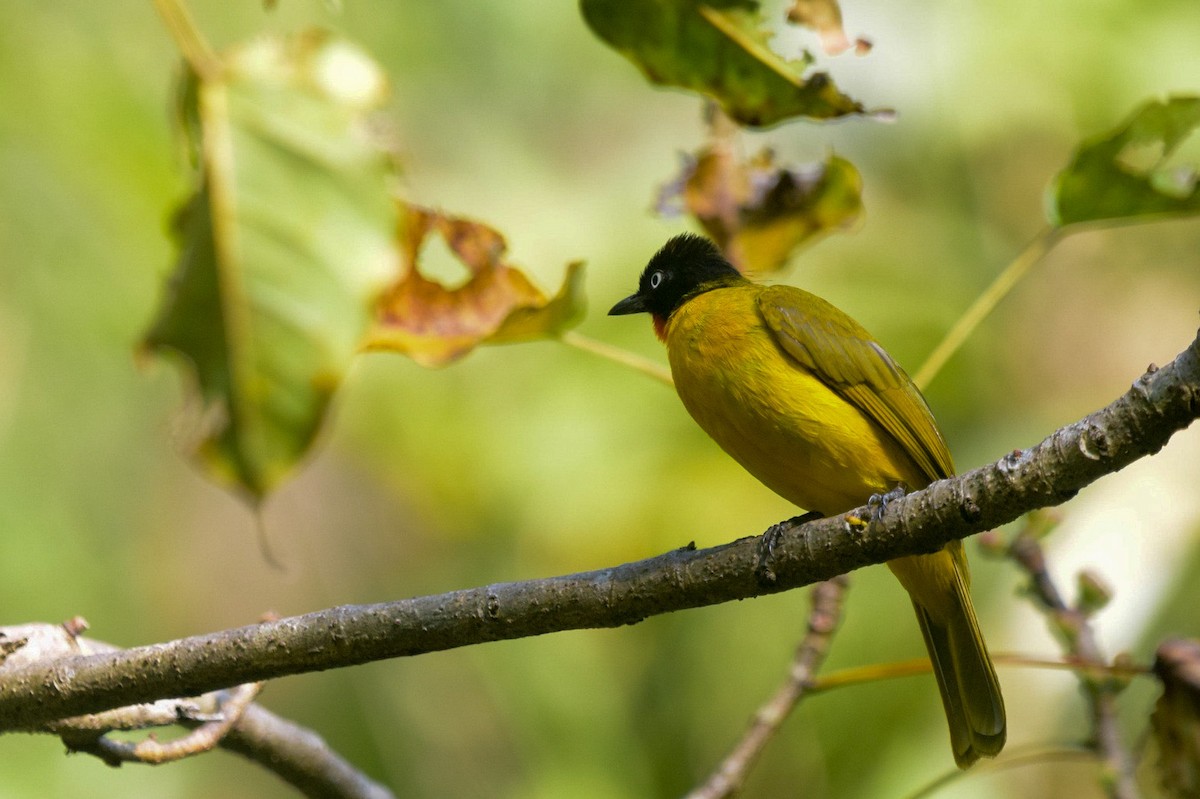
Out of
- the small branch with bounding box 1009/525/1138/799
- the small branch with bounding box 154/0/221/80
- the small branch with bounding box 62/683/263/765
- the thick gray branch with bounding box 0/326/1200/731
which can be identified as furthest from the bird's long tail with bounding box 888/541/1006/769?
the small branch with bounding box 154/0/221/80

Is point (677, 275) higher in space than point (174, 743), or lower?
higher

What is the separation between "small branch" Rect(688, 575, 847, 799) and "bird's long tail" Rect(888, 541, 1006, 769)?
272 millimetres

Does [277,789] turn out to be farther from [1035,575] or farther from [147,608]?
[1035,575]

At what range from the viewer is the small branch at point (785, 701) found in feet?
10.6

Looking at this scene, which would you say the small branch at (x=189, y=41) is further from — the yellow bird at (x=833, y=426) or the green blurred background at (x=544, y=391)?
the green blurred background at (x=544, y=391)

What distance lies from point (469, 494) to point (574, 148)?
214 centimetres

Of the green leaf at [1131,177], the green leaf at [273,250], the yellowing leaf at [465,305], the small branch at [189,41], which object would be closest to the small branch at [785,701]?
the yellowing leaf at [465,305]

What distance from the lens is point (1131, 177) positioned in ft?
10.5

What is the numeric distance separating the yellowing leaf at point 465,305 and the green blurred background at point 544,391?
2816mm

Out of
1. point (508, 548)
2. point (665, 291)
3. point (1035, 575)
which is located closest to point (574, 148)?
point (508, 548)

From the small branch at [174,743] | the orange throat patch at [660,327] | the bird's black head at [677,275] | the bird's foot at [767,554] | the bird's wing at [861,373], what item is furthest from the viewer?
the bird's black head at [677,275]

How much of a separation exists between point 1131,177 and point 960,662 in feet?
4.73

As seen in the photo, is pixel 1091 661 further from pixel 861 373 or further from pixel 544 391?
pixel 544 391

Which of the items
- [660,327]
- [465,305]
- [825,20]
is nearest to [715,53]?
[825,20]
